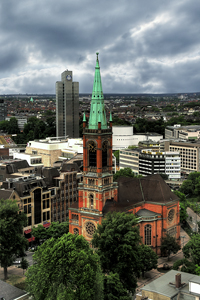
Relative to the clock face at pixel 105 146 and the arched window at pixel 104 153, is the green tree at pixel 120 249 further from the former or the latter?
the clock face at pixel 105 146

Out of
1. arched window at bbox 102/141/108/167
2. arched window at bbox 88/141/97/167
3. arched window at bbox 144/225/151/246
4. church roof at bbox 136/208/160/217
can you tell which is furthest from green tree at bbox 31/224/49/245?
arched window at bbox 144/225/151/246

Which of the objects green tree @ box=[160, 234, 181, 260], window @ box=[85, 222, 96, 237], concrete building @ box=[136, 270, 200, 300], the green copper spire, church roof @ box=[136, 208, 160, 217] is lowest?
green tree @ box=[160, 234, 181, 260]

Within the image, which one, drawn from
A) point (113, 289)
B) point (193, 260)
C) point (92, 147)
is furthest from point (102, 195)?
point (113, 289)

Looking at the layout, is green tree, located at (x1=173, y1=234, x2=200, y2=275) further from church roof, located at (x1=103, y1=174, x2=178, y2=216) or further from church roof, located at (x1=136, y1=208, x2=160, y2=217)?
church roof, located at (x1=103, y1=174, x2=178, y2=216)

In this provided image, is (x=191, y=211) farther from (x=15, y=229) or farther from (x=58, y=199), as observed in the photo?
(x=15, y=229)

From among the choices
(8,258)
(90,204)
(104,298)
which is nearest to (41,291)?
(104,298)

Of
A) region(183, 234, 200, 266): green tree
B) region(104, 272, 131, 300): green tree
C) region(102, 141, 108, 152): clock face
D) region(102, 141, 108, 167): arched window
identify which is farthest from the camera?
region(102, 141, 108, 167): arched window

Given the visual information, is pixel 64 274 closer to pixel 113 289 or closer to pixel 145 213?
pixel 113 289
